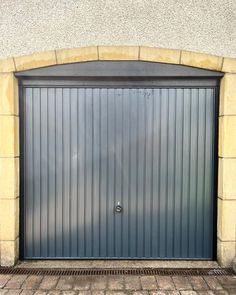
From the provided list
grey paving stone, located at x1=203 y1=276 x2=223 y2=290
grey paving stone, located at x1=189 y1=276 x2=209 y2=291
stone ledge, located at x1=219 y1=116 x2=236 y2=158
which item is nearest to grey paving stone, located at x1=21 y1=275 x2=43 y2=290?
grey paving stone, located at x1=189 y1=276 x2=209 y2=291

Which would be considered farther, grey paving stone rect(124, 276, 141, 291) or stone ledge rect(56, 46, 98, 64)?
stone ledge rect(56, 46, 98, 64)

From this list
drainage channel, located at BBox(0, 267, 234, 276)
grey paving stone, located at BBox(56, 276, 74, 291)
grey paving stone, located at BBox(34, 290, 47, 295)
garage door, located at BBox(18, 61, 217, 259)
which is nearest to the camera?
grey paving stone, located at BBox(34, 290, 47, 295)

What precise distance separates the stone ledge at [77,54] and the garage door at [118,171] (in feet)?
1.25

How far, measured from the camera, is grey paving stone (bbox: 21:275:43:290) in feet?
10.9

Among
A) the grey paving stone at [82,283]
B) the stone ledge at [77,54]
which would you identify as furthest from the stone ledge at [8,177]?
the stone ledge at [77,54]

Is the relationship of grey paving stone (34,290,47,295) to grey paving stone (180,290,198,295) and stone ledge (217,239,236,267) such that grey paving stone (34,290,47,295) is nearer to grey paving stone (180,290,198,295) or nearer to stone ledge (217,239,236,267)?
grey paving stone (180,290,198,295)

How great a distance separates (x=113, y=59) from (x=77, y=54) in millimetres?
494

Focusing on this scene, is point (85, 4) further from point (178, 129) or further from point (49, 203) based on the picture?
point (49, 203)

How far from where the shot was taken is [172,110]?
399cm

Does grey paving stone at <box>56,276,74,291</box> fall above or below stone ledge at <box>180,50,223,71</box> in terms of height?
below

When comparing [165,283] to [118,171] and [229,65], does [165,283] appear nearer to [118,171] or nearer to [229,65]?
[118,171]

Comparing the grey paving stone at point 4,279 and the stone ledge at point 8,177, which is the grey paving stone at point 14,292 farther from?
the stone ledge at point 8,177

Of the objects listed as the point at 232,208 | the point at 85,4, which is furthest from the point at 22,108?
the point at 232,208

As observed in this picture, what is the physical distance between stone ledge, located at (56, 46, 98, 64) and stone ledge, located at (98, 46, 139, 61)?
0.09m
